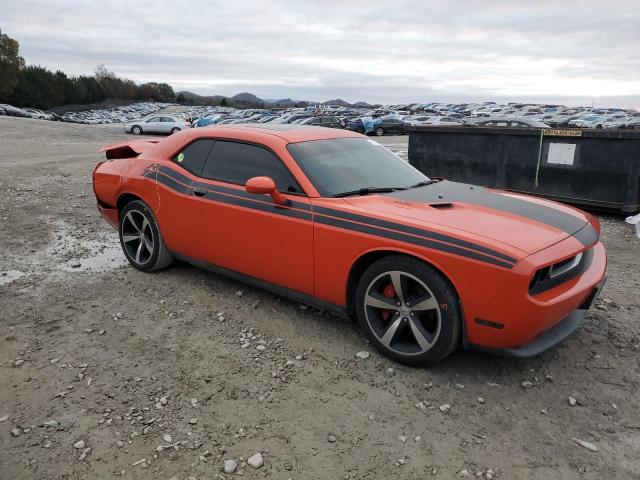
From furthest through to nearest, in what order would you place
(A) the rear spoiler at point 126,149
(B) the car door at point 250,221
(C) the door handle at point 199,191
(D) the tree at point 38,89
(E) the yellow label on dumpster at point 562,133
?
(D) the tree at point 38,89 < (E) the yellow label on dumpster at point 562,133 < (A) the rear spoiler at point 126,149 < (C) the door handle at point 199,191 < (B) the car door at point 250,221

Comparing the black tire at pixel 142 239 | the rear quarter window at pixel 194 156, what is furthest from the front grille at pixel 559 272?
the black tire at pixel 142 239

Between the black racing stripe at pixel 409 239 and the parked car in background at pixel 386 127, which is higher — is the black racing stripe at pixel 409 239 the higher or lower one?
the higher one

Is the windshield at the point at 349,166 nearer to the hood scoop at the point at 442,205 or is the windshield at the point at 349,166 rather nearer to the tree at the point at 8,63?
the hood scoop at the point at 442,205

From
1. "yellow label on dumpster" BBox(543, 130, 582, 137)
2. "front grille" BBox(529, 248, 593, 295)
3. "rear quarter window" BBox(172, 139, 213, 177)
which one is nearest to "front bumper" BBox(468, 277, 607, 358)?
"front grille" BBox(529, 248, 593, 295)

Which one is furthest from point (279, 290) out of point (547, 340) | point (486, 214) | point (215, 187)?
point (547, 340)

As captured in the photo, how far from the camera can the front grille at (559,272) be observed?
291 cm

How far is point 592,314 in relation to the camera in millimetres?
4172

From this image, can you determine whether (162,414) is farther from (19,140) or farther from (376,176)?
(19,140)

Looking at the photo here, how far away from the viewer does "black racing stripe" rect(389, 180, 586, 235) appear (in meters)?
3.46

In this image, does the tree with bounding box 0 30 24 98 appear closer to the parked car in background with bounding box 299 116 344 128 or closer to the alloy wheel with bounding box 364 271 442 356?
the parked car in background with bounding box 299 116 344 128

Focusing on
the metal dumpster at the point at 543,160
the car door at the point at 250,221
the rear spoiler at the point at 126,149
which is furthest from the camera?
the metal dumpster at the point at 543,160

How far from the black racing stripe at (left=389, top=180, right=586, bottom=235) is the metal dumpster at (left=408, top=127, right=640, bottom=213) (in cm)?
439

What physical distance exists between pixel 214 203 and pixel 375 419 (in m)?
2.22

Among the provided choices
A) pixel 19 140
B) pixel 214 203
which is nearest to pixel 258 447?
pixel 214 203
